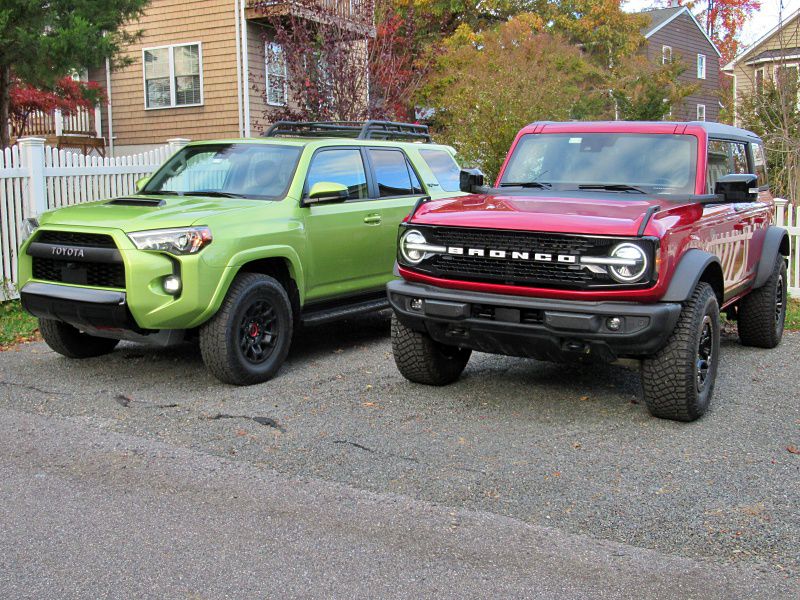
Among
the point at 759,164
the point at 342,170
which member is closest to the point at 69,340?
the point at 342,170

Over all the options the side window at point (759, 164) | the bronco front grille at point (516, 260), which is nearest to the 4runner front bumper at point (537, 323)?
the bronco front grille at point (516, 260)

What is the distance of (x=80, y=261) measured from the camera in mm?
Answer: 6492

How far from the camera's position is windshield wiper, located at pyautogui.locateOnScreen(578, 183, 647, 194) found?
21.7ft

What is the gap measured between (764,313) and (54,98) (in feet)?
45.8

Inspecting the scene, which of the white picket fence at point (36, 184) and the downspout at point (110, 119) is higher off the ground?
the downspout at point (110, 119)

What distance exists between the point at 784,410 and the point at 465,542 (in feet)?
10.6

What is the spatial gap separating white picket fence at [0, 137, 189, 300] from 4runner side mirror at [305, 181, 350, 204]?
4.31 m

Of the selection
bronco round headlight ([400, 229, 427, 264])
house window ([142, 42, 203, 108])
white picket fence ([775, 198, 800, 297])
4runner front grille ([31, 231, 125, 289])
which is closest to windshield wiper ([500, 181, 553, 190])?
bronco round headlight ([400, 229, 427, 264])

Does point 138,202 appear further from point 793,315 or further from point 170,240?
point 793,315

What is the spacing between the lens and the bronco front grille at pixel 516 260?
544 cm

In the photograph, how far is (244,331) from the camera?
6703mm

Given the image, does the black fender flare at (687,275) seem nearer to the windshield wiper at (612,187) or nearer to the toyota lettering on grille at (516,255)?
the toyota lettering on grille at (516,255)

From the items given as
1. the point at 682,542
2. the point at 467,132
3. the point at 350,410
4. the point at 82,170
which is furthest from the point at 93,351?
the point at 467,132

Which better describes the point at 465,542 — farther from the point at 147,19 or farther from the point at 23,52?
the point at 147,19
